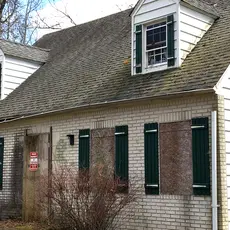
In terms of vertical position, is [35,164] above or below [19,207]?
above

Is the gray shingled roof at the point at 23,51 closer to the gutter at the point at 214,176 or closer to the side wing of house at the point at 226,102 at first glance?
the side wing of house at the point at 226,102

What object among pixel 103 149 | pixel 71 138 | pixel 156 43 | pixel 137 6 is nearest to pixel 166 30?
pixel 156 43

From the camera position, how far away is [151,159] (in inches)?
439

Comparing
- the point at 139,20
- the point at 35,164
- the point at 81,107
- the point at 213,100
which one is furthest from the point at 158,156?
the point at 35,164

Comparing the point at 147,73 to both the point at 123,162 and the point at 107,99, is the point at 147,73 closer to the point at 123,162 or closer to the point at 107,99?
the point at 107,99

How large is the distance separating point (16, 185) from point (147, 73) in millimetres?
5752

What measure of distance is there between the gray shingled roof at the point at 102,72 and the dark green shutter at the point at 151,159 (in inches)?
35.1

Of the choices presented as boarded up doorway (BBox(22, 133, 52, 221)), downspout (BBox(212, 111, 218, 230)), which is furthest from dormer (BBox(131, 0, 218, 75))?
boarded up doorway (BBox(22, 133, 52, 221))

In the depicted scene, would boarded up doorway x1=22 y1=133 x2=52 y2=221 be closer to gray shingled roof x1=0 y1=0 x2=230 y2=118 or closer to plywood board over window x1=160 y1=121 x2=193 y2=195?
gray shingled roof x1=0 y1=0 x2=230 y2=118

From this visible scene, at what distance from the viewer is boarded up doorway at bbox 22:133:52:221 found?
560 inches

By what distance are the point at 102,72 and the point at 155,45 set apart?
2.33 meters

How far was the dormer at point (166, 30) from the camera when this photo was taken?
12.0 m

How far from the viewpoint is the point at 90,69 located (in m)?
15.2

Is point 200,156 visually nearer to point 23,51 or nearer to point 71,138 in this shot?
point 71,138
